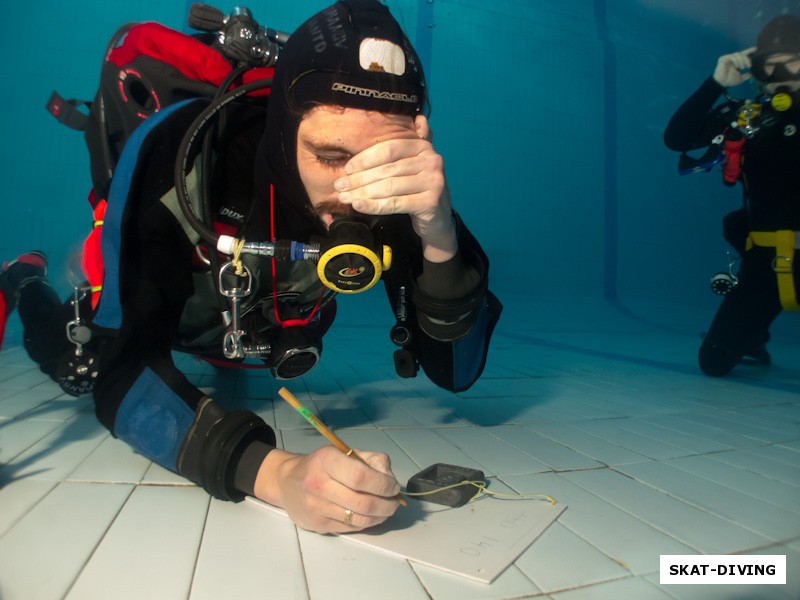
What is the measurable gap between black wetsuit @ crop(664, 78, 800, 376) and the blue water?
538 cm

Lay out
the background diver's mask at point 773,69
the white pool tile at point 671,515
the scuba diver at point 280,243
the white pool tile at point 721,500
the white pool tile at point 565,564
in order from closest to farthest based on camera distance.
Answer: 1. the white pool tile at point 565,564
2. the scuba diver at point 280,243
3. the white pool tile at point 671,515
4. the white pool tile at point 721,500
5. the background diver's mask at point 773,69

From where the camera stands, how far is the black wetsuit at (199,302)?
113cm

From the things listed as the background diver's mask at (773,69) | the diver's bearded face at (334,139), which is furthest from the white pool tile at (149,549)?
the background diver's mask at (773,69)

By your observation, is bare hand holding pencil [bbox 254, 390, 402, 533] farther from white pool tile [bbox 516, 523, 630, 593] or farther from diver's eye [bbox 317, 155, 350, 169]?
diver's eye [bbox 317, 155, 350, 169]

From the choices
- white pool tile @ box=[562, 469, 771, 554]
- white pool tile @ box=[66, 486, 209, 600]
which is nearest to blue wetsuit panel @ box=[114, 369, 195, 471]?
white pool tile @ box=[66, 486, 209, 600]

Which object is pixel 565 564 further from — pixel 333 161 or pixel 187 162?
pixel 187 162

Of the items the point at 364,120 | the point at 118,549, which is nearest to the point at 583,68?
the point at 364,120

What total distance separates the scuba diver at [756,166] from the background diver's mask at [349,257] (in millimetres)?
3954

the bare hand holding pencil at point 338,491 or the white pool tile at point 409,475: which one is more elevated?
the bare hand holding pencil at point 338,491

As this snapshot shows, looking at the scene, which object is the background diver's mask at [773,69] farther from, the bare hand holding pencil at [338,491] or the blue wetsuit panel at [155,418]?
the blue wetsuit panel at [155,418]

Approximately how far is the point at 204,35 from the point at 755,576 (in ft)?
9.39

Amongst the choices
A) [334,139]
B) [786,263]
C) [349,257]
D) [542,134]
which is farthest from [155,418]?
[542,134]

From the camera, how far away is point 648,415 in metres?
2.44

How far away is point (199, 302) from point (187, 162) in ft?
1.89
